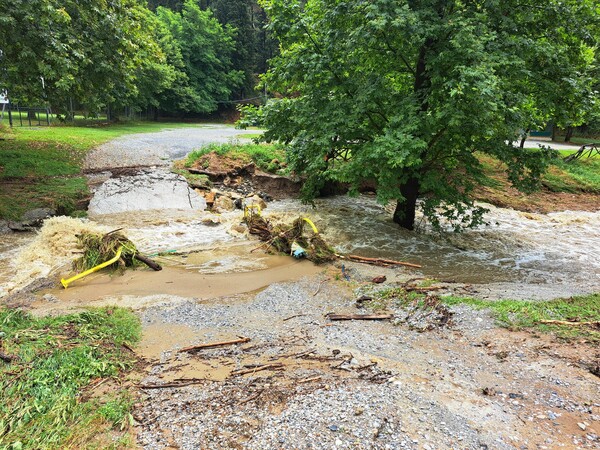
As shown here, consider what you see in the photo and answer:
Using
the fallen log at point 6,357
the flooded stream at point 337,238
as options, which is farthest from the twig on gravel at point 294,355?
the flooded stream at point 337,238

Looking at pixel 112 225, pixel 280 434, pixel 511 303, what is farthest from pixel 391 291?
pixel 112 225

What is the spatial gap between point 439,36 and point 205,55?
41618 millimetres

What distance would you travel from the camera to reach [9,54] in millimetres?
10172

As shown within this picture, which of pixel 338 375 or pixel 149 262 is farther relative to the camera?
pixel 149 262

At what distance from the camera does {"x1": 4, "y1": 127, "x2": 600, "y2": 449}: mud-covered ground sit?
3.05 meters

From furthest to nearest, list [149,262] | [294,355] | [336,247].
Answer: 1. [336,247]
2. [149,262]
3. [294,355]

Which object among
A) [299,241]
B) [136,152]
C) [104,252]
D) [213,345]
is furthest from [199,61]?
[213,345]

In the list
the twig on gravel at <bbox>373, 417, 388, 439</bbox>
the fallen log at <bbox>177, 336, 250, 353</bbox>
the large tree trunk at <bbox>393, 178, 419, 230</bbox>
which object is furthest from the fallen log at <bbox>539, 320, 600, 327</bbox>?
the large tree trunk at <bbox>393, 178, 419, 230</bbox>

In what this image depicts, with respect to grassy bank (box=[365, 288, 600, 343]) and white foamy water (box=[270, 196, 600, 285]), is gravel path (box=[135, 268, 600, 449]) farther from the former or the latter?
white foamy water (box=[270, 196, 600, 285])

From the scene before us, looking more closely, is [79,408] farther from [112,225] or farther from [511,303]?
[112,225]

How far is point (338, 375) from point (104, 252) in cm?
579

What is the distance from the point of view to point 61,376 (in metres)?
3.72

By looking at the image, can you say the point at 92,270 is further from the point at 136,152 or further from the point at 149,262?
the point at 136,152

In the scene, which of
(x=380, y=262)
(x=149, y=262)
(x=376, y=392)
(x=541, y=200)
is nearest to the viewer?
(x=376, y=392)
